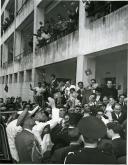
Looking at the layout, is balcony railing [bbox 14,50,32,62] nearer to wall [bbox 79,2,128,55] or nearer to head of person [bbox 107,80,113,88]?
wall [bbox 79,2,128,55]

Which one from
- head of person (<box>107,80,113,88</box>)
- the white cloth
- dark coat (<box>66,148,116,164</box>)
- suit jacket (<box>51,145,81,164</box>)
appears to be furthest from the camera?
head of person (<box>107,80,113,88</box>)

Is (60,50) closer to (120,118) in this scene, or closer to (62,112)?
(62,112)

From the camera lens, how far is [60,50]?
3.62m

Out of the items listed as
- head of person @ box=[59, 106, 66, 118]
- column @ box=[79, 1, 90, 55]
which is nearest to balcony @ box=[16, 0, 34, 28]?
column @ box=[79, 1, 90, 55]

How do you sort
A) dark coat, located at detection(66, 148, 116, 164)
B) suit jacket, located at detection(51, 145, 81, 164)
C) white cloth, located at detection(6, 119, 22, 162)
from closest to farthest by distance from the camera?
dark coat, located at detection(66, 148, 116, 164) → suit jacket, located at detection(51, 145, 81, 164) → white cloth, located at detection(6, 119, 22, 162)

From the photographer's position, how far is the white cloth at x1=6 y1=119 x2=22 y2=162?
3.31 m

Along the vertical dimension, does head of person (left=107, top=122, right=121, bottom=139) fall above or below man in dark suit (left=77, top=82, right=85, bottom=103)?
below

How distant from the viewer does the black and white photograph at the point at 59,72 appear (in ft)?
11.3

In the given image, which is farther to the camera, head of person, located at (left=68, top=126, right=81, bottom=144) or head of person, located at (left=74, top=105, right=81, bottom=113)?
head of person, located at (left=74, top=105, right=81, bottom=113)

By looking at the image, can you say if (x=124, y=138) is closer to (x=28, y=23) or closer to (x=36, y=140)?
(x=36, y=140)

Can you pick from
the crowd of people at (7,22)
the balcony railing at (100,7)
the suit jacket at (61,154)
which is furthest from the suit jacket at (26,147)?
the balcony railing at (100,7)

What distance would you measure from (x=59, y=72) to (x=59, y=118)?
457 millimetres

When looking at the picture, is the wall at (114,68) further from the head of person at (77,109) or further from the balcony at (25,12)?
the balcony at (25,12)

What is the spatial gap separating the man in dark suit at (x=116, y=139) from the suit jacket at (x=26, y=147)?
72 cm
